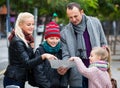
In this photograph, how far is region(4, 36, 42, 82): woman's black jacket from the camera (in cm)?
505

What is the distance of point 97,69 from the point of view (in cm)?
508

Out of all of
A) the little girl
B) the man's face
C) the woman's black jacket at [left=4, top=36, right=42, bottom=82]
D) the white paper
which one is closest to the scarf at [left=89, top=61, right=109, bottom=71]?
the little girl

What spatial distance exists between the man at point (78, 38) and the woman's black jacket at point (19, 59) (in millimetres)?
455

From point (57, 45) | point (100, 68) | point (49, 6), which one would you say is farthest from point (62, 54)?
point (49, 6)

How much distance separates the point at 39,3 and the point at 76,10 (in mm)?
10606

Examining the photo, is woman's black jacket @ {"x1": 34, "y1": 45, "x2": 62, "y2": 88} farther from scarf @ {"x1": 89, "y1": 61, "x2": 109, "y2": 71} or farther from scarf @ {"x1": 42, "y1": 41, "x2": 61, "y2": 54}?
scarf @ {"x1": 89, "y1": 61, "x2": 109, "y2": 71}

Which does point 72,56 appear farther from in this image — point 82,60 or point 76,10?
point 76,10

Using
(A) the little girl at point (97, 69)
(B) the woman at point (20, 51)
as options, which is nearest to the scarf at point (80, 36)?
(A) the little girl at point (97, 69)

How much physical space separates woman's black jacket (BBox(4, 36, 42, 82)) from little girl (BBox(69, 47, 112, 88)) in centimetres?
52

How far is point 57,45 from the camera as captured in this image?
515cm

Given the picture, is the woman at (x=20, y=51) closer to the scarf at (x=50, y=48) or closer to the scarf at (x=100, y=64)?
the scarf at (x=50, y=48)

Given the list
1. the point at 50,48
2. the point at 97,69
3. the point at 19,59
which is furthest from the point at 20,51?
the point at 97,69

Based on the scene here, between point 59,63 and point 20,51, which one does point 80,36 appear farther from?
point 20,51

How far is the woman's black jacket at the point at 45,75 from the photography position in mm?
5070
